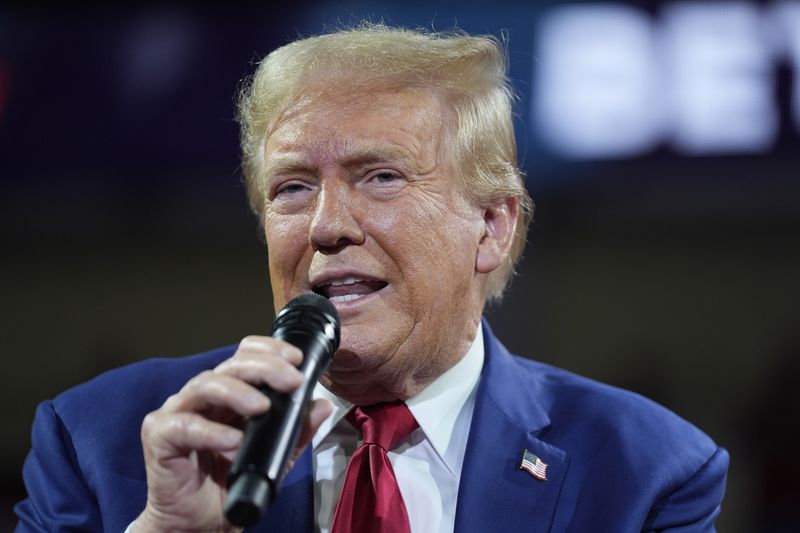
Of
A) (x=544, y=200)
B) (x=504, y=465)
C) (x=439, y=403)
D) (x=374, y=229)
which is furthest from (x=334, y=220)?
(x=544, y=200)

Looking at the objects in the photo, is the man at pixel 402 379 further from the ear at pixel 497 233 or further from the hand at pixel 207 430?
the hand at pixel 207 430

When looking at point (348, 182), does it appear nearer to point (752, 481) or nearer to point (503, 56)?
point (503, 56)

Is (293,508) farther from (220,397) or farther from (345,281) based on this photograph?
(220,397)

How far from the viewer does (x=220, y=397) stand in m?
1.26

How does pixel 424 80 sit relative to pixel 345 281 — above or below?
above

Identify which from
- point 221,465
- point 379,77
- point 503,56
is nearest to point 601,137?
point 503,56

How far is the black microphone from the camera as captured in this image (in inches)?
43.0

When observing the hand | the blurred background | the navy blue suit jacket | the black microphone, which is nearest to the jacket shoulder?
the navy blue suit jacket

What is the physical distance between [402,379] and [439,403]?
0.12m

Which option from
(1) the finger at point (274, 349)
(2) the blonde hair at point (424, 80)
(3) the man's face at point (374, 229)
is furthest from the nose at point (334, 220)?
(1) the finger at point (274, 349)

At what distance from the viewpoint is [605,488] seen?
5.85ft

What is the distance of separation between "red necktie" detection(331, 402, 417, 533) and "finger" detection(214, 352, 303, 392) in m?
0.51

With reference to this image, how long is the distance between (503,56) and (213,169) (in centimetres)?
266

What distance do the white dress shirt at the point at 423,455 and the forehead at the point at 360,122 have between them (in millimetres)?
452
